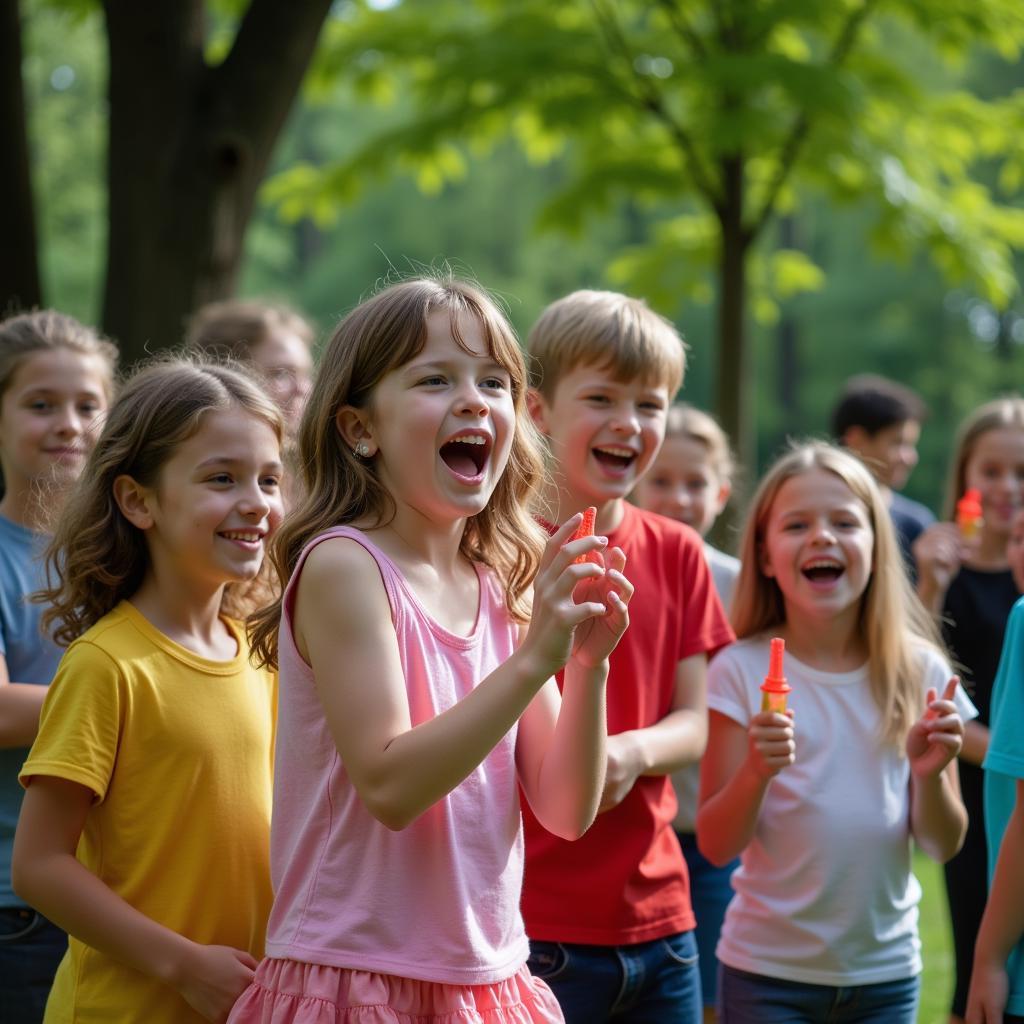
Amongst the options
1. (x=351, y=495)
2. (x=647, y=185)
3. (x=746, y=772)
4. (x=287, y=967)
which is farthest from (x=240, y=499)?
(x=647, y=185)

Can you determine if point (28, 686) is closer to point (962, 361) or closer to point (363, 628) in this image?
point (363, 628)

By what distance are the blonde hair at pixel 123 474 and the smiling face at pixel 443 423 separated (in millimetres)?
620

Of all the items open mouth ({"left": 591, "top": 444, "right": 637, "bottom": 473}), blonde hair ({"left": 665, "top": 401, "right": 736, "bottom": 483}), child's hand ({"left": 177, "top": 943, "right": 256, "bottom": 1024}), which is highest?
blonde hair ({"left": 665, "top": 401, "right": 736, "bottom": 483})

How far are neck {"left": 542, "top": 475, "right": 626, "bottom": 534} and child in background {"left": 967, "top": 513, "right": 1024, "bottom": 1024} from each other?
988mm

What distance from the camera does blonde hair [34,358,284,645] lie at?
3.03m

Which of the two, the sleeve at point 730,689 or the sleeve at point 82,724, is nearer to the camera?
the sleeve at point 82,724

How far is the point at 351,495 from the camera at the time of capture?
8.41 feet

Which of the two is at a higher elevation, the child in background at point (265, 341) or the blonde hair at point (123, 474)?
the child in background at point (265, 341)

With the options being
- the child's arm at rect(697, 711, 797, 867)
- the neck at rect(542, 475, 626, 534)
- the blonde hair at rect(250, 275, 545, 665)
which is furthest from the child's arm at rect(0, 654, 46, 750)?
the child's arm at rect(697, 711, 797, 867)

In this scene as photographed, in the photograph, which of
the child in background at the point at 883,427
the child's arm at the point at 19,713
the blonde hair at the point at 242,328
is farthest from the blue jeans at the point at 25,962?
the child in background at the point at 883,427

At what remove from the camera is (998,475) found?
5289 millimetres

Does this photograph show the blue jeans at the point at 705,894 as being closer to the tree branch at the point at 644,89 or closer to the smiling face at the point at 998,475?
the smiling face at the point at 998,475

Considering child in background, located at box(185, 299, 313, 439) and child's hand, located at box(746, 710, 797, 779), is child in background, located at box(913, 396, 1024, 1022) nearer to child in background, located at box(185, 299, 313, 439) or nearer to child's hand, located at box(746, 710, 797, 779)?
child's hand, located at box(746, 710, 797, 779)

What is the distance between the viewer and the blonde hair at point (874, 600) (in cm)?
368
